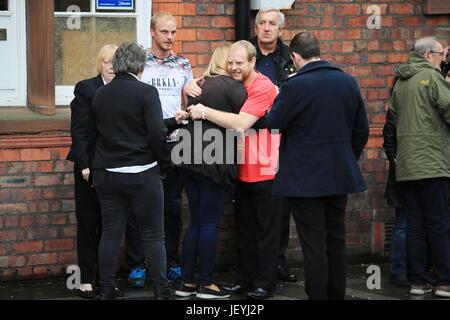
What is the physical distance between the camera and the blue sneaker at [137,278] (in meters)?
8.20

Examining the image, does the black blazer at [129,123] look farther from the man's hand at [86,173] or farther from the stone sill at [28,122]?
the stone sill at [28,122]

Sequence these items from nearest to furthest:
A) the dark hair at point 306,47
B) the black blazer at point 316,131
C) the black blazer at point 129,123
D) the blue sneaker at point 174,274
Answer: the black blazer at point 316,131 < the dark hair at point 306,47 < the black blazer at point 129,123 < the blue sneaker at point 174,274

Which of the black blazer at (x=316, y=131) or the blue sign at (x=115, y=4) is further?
the blue sign at (x=115, y=4)

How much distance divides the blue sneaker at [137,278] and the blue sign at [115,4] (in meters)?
2.16

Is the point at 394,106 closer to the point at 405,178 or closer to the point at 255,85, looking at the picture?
the point at 405,178

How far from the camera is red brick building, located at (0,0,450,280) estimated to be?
27.1ft

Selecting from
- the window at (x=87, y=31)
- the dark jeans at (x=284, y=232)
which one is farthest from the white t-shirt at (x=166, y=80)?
the dark jeans at (x=284, y=232)

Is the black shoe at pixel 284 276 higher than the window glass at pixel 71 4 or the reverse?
the reverse

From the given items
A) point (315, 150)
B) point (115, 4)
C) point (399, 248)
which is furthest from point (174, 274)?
point (115, 4)

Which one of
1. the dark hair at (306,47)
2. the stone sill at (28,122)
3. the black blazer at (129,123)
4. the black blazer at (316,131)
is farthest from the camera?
the stone sill at (28,122)

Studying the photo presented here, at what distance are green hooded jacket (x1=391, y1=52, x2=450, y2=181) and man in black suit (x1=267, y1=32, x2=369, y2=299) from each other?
3.70 feet

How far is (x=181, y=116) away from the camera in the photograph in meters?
7.51

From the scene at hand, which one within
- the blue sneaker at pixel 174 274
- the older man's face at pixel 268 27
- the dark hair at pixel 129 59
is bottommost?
the blue sneaker at pixel 174 274

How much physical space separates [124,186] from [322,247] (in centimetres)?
142
